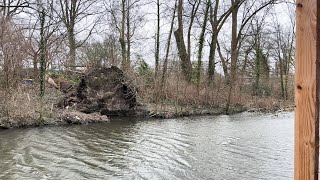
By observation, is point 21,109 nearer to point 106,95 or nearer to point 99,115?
point 99,115

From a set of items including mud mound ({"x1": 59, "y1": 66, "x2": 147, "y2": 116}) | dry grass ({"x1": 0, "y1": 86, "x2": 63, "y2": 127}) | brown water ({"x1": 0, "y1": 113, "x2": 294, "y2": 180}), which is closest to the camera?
brown water ({"x1": 0, "y1": 113, "x2": 294, "y2": 180})

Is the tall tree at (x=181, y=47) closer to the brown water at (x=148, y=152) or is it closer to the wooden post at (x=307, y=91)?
the brown water at (x=148, y=152)

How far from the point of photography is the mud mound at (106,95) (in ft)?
64.0

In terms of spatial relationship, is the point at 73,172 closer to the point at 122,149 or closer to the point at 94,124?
the point at 122,149

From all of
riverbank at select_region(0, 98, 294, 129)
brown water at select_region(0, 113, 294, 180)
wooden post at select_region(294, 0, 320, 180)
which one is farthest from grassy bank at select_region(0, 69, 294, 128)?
wooden post at select_region(294, 0, 320, 180)

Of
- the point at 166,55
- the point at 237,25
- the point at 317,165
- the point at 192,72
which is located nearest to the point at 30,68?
the point at 166,55

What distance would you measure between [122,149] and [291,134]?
6092mm

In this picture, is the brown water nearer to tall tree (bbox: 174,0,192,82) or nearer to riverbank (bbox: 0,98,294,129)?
riverbank (bbox: 0,98,294,129)

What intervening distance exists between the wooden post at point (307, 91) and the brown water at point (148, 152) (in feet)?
19.5

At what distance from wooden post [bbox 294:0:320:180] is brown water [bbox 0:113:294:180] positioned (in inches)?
234

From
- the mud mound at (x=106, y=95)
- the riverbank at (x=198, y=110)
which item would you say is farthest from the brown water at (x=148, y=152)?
the riverbank at (x=198, y=110)

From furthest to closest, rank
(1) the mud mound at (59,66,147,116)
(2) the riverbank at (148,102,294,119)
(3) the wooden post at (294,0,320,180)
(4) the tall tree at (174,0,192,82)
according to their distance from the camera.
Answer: (4) the tall tree at (174,0,192,82), (2) the riverbank at (148,102,294,119), (1) the mud mound at (59,66,147,116), (3) the wooden post at (294,0,320,180)

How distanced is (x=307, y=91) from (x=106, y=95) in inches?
725

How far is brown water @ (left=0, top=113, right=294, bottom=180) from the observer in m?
8.04
